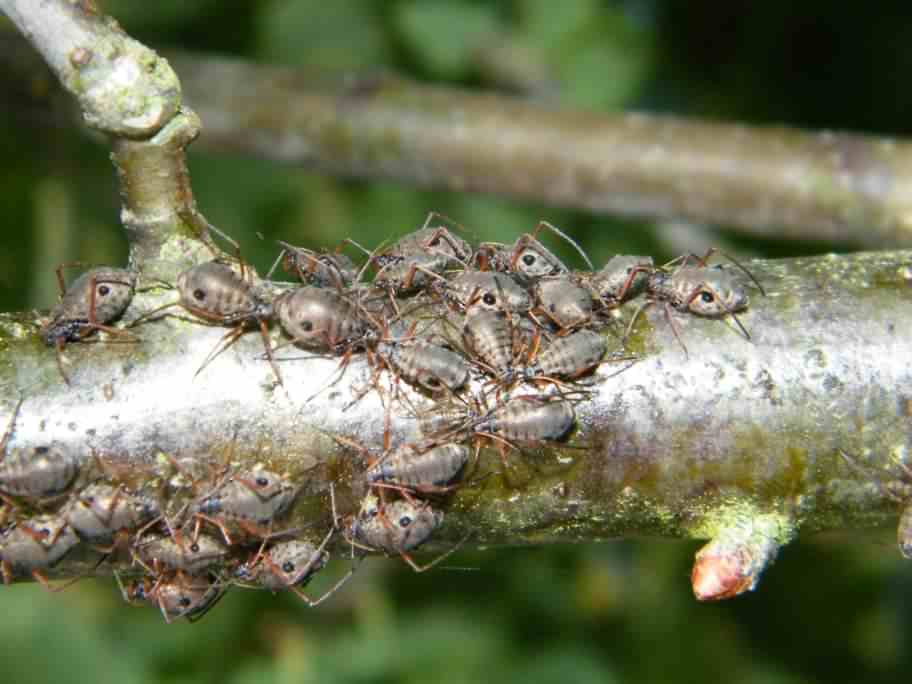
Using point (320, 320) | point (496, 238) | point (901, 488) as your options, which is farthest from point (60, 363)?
point (496, 238)

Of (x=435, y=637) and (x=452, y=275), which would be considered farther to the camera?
(x=435, y=637)

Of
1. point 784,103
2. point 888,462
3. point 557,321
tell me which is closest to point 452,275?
point 557,321

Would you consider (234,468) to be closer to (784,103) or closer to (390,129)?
(390,129)

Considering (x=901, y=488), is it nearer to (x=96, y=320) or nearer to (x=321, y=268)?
(x=321, y=268)

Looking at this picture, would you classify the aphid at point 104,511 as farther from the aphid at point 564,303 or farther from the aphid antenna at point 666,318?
the aphid antenna at point 666,318

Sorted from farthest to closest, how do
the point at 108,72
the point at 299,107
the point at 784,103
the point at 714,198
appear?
the point at 784,103
the point at 299,107
the point at 714,198
the point at 108,72

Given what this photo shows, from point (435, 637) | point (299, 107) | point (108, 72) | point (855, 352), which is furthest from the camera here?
point (435, 637)

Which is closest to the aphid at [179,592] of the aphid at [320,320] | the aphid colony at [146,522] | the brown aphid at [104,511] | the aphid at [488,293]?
the aphid colony at [146,522]
